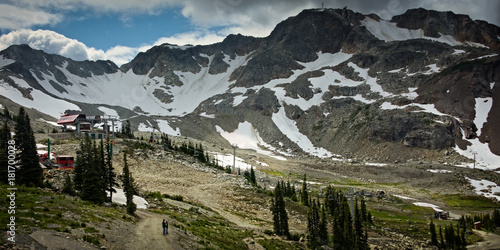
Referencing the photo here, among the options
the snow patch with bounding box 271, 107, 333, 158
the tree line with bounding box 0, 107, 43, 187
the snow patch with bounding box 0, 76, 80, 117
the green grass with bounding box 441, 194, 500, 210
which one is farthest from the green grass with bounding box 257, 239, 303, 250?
the snow patch with bounding box 0, 76, 80, 117

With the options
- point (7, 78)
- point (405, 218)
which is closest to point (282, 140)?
point (405, 218)

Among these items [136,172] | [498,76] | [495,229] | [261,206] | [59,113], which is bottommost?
[495,229]

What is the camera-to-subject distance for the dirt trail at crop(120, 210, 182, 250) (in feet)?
73.3

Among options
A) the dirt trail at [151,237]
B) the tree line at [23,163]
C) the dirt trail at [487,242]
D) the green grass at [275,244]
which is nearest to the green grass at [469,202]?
the dirt trail at [487,242]

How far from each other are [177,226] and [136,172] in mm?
28876

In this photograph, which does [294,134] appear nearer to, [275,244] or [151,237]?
[275,244]

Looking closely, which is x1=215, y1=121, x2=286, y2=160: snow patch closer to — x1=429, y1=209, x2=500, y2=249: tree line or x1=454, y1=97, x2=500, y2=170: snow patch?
x1=454, y1=97, x2=500, y2=170: snow patch

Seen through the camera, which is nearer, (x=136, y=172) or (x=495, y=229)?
(x=136, y=172)

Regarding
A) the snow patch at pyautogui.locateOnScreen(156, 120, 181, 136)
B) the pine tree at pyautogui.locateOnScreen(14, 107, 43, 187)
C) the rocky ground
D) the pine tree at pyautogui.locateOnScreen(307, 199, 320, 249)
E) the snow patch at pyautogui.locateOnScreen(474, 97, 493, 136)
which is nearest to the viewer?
the rocky ground

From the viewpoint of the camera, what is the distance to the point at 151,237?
24203mm

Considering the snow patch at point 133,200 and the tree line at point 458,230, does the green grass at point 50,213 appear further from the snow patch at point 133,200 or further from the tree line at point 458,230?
the tree line at point 458,230

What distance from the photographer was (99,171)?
34531mm

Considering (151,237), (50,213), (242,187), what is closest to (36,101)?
(242,187)

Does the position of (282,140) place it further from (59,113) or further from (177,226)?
(177,226)
